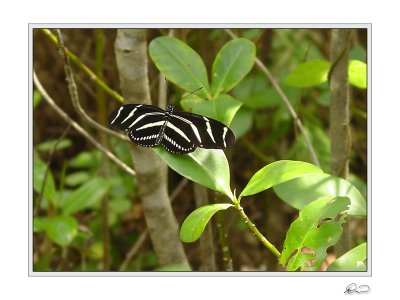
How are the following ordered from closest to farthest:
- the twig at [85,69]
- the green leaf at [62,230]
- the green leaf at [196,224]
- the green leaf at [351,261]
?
the green leaf at [196,224], the green leaf at [351,261], the twig at [85,69], the green leaf at [62,230]

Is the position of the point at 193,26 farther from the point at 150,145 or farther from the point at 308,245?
the point at 308,245

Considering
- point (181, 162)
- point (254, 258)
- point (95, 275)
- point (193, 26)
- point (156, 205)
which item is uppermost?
point (193, 26)

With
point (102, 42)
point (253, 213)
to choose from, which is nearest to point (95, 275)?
point (102, 42)

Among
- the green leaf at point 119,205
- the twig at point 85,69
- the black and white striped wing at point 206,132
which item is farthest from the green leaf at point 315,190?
the green leaf at point 119,205

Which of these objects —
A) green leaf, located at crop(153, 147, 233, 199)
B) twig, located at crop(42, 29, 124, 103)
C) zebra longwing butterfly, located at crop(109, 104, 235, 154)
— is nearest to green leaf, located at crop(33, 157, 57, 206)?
twig, located at crop(42, 29, 124, 103)

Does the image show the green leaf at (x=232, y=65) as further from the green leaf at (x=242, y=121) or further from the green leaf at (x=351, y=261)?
the green leaf at (x=242, y=121)

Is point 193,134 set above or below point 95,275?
above
